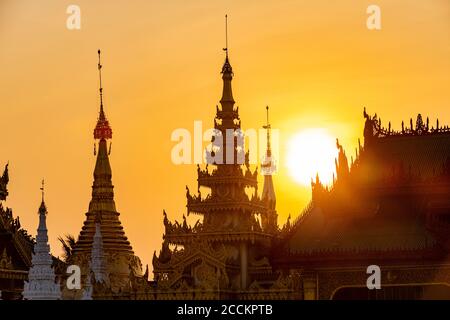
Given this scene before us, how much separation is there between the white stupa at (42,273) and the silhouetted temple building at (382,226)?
9.87m

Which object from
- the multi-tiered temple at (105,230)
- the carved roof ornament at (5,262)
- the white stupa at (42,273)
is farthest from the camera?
the multi-tiered temple at (105,230)

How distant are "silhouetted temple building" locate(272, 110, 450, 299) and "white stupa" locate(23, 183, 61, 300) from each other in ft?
32.4

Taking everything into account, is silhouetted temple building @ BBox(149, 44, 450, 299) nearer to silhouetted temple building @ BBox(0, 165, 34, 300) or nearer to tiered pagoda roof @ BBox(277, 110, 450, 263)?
tiered pagoda roof @ BBox(277, 110, 450, 263)

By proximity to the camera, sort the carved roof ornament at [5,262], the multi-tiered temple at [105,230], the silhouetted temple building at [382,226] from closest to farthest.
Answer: the silhouetted temple building at [382,226]
the carved roof ornament at [5,262]
the multi-tiered temple at [105,230]

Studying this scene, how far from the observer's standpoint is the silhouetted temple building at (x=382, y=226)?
68688mm

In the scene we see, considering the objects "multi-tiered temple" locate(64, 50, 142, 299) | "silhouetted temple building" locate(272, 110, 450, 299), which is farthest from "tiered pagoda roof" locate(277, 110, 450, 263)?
"multi-tiered temple" locate(64, 50, 142, 299)

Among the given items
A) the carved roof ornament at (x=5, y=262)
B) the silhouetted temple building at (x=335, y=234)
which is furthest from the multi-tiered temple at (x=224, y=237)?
the carved roof ornament at (x=5, y=262)

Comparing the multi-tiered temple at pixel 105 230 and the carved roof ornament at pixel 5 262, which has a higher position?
the multi-tiered temple at pixel 105 230

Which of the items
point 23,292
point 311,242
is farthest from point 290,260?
point 23,292

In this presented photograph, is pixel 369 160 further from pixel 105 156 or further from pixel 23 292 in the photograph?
pixel 105 156

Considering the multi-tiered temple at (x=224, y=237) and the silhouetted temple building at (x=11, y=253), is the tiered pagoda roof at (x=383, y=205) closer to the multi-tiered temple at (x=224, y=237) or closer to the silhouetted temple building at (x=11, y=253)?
the multi-tiered temple at (x=224, y=237)

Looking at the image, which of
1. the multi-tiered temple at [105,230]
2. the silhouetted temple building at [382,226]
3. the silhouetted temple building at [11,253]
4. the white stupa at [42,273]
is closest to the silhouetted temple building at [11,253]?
the silhouetted temple building at [11,253]

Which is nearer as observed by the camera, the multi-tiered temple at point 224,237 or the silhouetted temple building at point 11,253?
the multi-tiered temple at point 224,237
